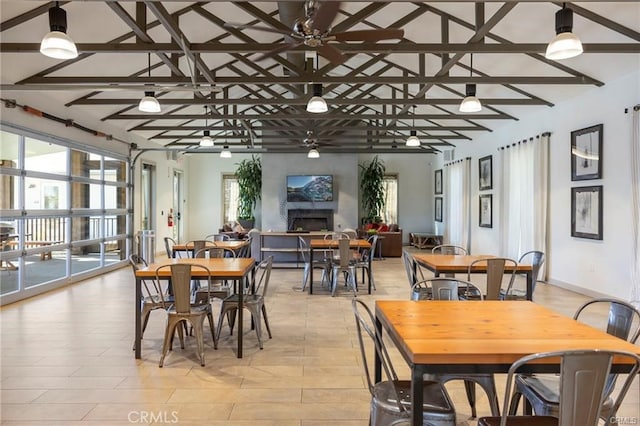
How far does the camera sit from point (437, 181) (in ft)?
44.7

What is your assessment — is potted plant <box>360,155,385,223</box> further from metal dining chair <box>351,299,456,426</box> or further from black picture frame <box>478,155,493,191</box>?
metal dining chair <box>351,299,456,426</box>

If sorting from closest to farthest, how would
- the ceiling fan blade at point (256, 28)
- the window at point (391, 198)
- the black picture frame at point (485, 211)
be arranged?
the ceiling fan blade at point (256, 28) < the black picture frame at point (485, 211) < the window at point (391, 198)

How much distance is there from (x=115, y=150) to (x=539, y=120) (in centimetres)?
859

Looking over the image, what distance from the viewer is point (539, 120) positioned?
748 centimetres

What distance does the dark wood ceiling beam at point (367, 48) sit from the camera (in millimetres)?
4504

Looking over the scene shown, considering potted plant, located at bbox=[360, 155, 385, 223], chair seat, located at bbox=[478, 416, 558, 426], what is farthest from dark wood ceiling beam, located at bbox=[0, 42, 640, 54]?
potted plant, located at bbox=[360, 155, 385, 223]

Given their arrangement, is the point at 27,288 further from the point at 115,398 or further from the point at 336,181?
the point at 336,181

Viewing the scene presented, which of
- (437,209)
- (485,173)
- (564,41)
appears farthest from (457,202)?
(564,41)

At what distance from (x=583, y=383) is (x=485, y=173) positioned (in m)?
8.99

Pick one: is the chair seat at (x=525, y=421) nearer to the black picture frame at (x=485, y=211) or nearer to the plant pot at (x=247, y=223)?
the black picture frame at (x=485, y=211)

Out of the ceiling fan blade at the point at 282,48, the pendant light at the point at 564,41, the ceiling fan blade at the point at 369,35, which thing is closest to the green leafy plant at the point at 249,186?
the ceiling fan blade at the point at 282,48

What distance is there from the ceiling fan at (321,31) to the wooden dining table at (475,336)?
2.43 metres

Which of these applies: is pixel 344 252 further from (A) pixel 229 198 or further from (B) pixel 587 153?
(A) pixel 229 198

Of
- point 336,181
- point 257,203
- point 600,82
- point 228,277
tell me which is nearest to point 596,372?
point 228,277
